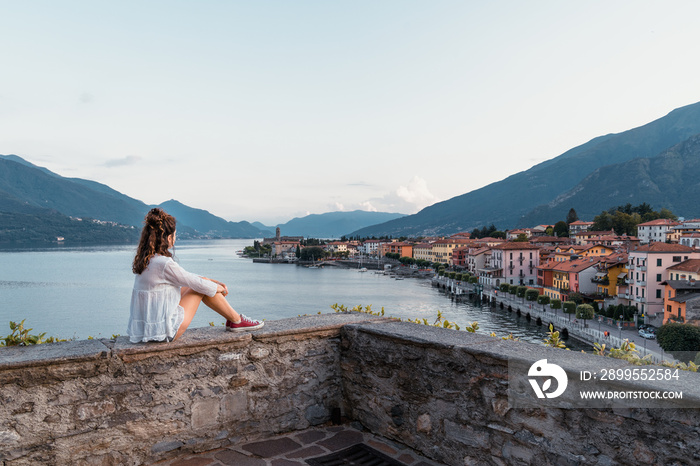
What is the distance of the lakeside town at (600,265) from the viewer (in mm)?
39531

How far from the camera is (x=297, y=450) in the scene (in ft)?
9.95

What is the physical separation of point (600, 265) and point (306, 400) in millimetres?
54813

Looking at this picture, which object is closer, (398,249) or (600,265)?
(600,265)

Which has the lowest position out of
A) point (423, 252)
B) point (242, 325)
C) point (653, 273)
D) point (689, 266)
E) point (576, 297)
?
point (576, 297)

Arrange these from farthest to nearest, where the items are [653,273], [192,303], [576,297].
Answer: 1. [576,297]
2. [653,273]
3. [192,303]

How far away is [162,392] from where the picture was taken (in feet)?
9.15

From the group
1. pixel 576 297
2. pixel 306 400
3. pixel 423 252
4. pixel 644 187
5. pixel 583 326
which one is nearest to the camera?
pixel 306 400

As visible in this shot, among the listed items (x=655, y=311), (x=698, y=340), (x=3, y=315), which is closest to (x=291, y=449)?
(x=698, y=340)

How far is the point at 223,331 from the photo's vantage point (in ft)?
10.2

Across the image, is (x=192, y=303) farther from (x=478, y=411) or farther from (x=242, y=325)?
(x=478, y=411)

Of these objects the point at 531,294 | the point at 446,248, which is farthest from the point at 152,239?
the point at 446,248

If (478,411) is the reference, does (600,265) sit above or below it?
below

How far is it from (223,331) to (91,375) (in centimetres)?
80

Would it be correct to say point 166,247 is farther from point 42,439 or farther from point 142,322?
point 42,439
